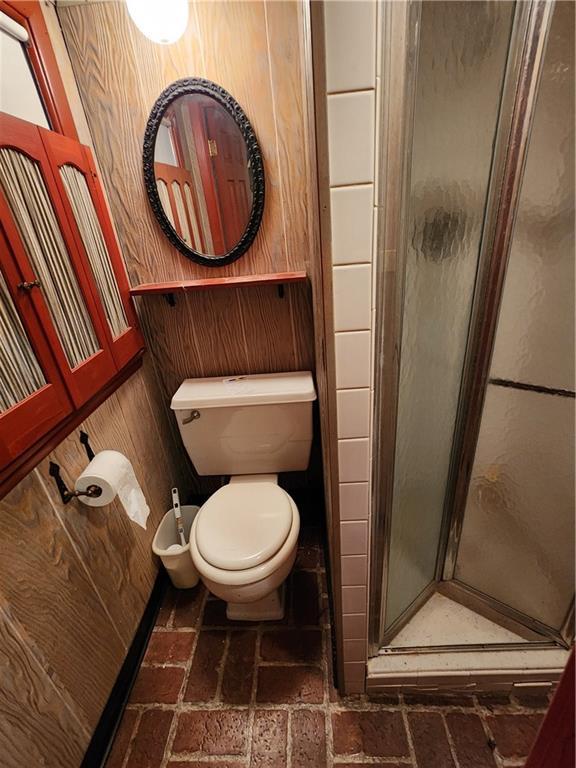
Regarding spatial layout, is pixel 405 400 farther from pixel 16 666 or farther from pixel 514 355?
pixel 16 666

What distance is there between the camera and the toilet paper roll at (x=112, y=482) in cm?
90

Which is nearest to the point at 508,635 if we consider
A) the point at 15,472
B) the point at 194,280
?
the point at 15,472

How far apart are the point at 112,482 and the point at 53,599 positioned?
0.97ft

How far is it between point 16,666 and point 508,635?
1.39 meters

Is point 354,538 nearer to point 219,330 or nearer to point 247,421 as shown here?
point 247,421

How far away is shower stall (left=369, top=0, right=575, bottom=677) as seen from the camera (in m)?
0.60

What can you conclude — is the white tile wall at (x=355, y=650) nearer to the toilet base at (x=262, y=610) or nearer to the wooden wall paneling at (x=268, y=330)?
the toilet base at (x=262, y=610)

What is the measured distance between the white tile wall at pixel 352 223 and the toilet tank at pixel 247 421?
2.53ft

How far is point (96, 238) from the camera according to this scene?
1072 mm

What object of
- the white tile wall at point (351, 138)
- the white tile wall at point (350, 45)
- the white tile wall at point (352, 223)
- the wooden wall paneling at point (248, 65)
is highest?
the wooden wall paneling at point (248, 65)

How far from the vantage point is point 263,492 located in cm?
130

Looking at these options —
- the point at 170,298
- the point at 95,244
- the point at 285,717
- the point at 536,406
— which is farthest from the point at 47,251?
the point at 285,717

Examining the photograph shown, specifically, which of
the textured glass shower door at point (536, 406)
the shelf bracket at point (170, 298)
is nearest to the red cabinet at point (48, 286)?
the shelf bracket at point (170, 298)

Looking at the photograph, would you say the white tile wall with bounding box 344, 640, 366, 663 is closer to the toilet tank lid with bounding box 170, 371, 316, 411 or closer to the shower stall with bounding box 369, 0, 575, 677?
the shower stall with bounding box 369, 0, 575, 677
